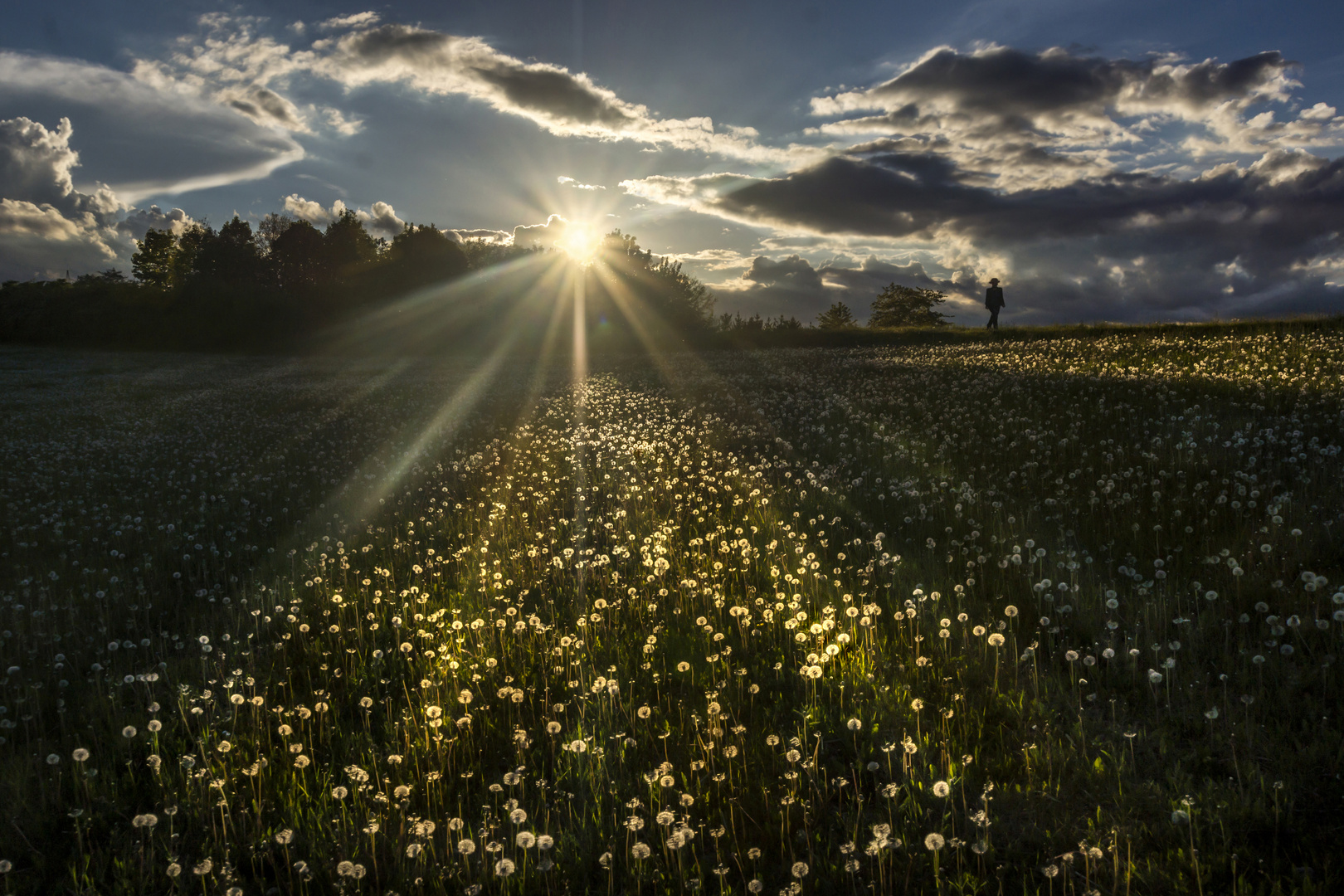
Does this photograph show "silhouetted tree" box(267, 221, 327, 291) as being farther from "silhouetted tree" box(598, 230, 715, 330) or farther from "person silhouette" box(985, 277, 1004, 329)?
"person silhouette" box(985, 277, 1004, 329)

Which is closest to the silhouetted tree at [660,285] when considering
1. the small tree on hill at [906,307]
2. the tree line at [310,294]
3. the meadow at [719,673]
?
the tree line at [310,294]

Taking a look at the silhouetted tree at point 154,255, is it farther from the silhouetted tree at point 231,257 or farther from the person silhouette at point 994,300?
the person silhouette at point 994,300

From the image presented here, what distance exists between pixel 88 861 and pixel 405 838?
1.41 metres

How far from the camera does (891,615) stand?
5141mm

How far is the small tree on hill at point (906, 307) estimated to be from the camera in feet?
288

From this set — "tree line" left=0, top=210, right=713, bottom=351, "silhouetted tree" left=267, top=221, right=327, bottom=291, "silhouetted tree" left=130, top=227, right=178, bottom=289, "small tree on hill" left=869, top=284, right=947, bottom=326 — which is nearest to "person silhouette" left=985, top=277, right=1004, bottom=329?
"tree line" left=0, top=210, right=713, bottom=351

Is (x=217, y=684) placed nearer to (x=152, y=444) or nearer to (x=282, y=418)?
(x=152, y=444)

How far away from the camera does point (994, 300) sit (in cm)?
3841

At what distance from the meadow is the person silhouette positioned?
2953 centimetres

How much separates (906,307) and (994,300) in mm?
54473

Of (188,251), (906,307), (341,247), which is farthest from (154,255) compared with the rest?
(906,307)

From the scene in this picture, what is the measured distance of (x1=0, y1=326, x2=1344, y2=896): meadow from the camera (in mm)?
3098

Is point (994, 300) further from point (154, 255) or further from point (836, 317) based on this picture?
point (154, 255)

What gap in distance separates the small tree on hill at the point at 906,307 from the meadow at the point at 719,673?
8142 cm
